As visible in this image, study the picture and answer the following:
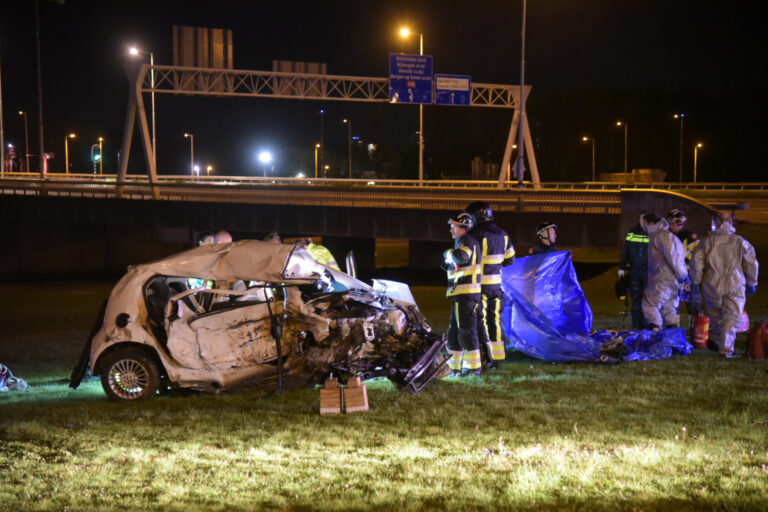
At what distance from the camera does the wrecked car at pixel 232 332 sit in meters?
8.35

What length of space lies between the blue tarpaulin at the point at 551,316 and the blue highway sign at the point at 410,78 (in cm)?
2851

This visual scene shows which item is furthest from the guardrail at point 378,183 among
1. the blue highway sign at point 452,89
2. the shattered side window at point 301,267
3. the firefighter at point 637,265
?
the shattered side window at point 301,267

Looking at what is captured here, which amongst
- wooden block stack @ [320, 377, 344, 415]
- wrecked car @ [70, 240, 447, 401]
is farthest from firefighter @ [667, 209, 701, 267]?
wooden block stack @ [320, 377, 344, 415]

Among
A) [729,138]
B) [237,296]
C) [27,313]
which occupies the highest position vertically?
[729,138]

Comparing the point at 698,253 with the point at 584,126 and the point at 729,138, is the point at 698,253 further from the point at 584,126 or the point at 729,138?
the point at 584,126

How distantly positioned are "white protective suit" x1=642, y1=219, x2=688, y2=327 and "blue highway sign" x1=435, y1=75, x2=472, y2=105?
29.1 meters

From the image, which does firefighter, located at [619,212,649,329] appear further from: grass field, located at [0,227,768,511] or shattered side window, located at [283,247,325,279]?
shattered side window, located at [283,247,325,279]

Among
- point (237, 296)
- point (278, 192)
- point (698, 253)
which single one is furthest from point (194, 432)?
point (278, 192)

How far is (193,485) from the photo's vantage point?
17.6ft

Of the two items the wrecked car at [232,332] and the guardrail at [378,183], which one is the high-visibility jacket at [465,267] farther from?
the guardrail at [378,183]

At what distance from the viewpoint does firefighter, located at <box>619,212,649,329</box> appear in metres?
11.8

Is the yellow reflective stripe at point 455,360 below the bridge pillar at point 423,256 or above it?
above

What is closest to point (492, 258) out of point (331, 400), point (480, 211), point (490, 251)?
point (490, 251)

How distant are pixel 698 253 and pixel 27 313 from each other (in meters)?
17.2
